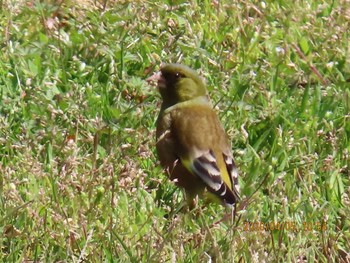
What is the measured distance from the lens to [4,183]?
552 centimetres

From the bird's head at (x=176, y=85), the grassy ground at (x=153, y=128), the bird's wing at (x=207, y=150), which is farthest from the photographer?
the bird's head at (x=176, y=85)

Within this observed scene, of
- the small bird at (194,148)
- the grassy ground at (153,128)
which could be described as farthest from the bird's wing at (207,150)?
the grassy ground at (153,128)

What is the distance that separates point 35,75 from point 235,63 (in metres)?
1.28

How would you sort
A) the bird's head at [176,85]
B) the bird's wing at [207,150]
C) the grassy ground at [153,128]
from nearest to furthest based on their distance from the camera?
the grassy ground at [153,128] → the bird's wing at [207,150] → the bird's head at [176,85]

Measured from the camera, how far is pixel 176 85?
6.49 meters

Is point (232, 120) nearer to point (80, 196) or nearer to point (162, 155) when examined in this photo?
point (162, 155)

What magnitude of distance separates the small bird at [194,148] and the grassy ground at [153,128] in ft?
0.41

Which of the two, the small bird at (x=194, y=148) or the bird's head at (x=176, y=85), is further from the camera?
the bird's head at (x=176, y=85)

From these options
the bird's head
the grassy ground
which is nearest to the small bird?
the bird's head

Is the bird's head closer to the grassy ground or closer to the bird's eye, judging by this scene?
the bird's eye

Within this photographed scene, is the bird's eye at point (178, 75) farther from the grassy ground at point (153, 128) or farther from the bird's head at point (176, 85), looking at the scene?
the grassy ground at point (153, 128)

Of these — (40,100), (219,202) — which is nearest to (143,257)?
(219,202)

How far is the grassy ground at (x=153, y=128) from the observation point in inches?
207

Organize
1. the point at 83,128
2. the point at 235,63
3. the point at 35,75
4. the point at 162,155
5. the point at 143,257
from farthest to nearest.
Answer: the point at 235,63 → the point at 35,75 → the point at 83,128 → the point at 162,155 → the point at 143,257
